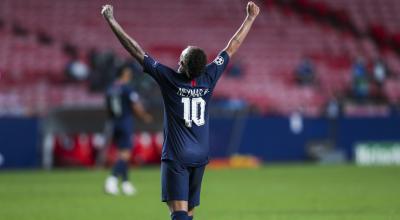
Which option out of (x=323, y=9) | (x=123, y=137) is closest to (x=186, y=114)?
(x=123, y=137)

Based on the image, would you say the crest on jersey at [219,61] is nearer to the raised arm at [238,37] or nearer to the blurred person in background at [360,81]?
the raised arm at [238,37]

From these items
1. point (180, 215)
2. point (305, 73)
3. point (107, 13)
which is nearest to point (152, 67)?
point (107, 13)

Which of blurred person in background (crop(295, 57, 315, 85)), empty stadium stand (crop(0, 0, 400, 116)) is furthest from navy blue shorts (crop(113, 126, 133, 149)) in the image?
blurred person in background (crop(295, 57, 315, 85))

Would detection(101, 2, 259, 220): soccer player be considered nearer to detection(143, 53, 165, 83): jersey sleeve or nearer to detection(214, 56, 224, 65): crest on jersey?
detection(143, 53, 165, 83): jersey sleeve

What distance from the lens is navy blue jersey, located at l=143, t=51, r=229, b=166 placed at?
7.63 m

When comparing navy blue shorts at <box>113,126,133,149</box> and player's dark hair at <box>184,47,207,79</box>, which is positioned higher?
player's dark hair at <box>184,47,207,79</box>

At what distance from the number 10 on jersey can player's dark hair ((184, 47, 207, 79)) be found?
0.27m

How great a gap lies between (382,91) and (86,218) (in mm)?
21526

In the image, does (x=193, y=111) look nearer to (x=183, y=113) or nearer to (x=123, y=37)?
(x=183, y=113)

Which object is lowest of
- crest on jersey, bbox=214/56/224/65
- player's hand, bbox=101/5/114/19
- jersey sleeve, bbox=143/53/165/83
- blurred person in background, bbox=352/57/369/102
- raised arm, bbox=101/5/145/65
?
jersey sleeve, bbox=143/53/165/83

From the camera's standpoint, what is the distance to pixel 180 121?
302 inches

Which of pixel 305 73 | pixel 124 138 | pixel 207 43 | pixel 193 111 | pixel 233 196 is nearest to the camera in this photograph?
pixel 193 111

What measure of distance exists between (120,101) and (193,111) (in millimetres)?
9129

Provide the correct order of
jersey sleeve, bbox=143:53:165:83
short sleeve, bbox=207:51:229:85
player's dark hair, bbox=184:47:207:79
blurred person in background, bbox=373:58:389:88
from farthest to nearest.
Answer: blurred person in background, bbox=373:58:389:88, short sleeve, bbox=207:51:229:85, jersey sleeve, bbox=143:53:165:83, player's dark hair, bbox=184:47:207:79
